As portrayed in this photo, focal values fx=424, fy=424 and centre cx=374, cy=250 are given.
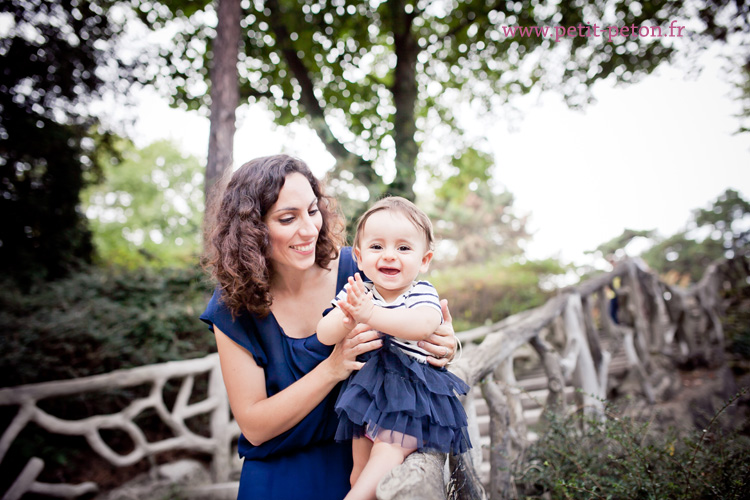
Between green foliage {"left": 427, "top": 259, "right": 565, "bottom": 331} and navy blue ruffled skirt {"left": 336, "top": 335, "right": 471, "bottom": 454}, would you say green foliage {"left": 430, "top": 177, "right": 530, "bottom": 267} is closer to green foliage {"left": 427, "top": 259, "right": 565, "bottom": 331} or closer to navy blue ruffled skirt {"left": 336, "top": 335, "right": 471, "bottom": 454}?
green foliage {"left": 427, "top": 259, "right": 565, "bottom": 331}

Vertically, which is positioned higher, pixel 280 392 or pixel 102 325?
pixel 280 392

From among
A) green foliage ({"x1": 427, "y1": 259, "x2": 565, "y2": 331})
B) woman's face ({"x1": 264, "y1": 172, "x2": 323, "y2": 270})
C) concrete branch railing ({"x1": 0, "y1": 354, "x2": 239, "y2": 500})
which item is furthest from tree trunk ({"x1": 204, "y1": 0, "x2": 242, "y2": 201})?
green foliage ({"x1": 427, "y1": 259, "x2": 565, "y2": 331})

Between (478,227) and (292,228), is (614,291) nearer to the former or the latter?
(292,228)

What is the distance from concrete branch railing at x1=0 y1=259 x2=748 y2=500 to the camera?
1995 millimetres

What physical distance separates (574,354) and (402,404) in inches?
112

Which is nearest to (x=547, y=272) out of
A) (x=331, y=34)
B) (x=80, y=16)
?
(x=331, y=34)

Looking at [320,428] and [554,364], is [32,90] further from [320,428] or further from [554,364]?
[554,364]

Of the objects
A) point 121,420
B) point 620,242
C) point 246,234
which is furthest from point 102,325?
point 620,242

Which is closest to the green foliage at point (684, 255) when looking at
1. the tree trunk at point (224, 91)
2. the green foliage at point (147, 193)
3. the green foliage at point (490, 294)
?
the green foliage at point (490, 294)

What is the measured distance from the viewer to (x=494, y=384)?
7.53ft

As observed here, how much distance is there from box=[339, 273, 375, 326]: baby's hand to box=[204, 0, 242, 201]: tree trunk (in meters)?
3.08

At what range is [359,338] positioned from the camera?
4.84ft

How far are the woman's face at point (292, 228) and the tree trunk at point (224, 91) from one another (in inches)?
102

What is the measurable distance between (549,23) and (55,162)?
803cm
